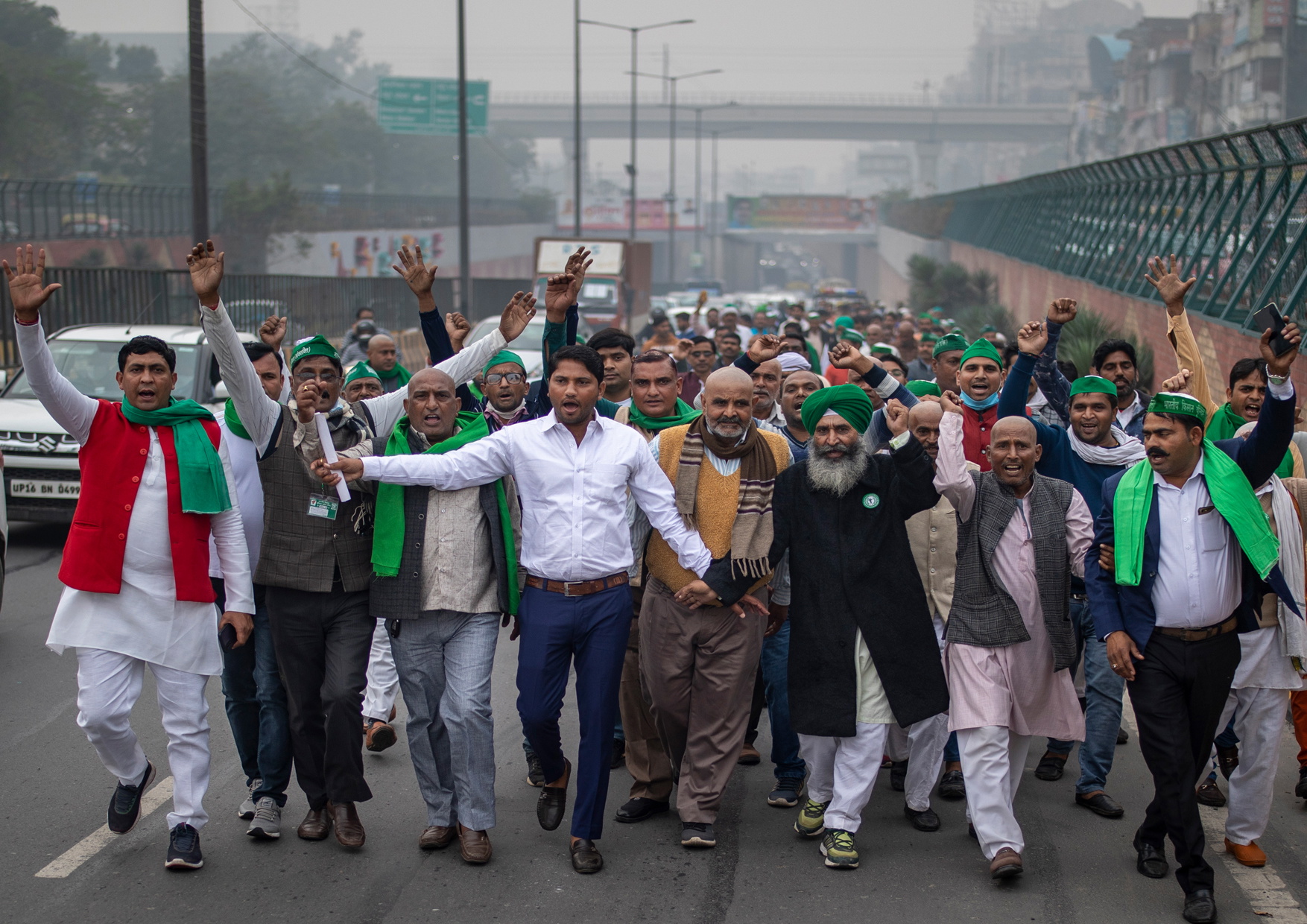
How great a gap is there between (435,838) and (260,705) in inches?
35.3

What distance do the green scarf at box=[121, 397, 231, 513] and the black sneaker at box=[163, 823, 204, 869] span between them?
1171mm

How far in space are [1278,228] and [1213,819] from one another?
881 centimetres

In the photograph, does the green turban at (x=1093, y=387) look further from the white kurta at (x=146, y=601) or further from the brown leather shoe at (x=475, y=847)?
the white kurta at (x=146, y=601)

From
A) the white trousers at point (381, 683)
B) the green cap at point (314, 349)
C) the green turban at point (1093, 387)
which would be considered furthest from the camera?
the white trousers at point (381, 683)

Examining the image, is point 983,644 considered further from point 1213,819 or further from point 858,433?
point 1213,819

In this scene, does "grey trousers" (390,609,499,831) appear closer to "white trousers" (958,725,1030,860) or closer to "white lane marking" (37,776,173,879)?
"white lane marking" (37,776,173,879)

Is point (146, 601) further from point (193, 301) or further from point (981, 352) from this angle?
point (193, 301)

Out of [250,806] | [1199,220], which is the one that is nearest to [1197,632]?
[250,806]

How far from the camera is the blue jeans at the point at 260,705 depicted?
5.60 m

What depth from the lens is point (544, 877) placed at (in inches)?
207

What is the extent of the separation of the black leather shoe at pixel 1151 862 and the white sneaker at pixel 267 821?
3.32 m

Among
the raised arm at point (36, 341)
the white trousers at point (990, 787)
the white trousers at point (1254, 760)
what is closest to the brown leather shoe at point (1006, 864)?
the white trousers at point (990, 787)

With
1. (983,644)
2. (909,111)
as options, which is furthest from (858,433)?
Result: (909,111)

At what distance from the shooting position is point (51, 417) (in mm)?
10648
